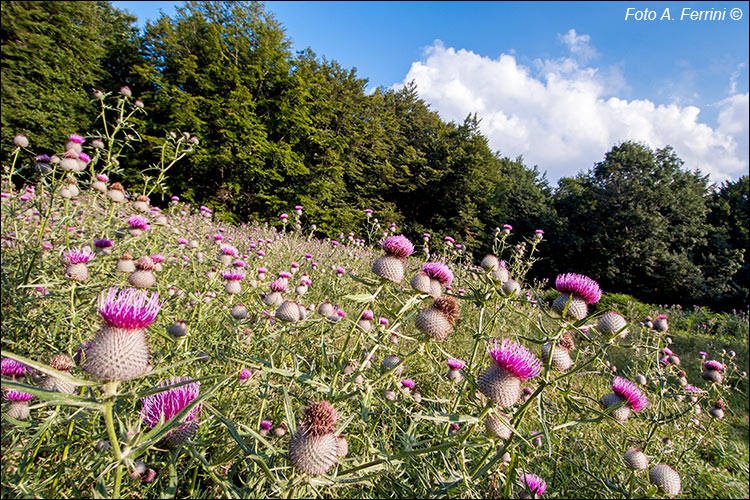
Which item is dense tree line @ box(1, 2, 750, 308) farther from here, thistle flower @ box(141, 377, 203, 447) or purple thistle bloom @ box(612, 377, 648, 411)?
purple thistle bloom @ box(612, 377, 648, 411)

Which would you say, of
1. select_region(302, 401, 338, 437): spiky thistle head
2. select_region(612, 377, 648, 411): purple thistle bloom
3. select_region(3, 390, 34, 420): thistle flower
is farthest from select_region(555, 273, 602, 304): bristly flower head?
select_region(3, 390, 34, 420): thistle flower

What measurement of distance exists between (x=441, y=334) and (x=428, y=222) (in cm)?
2548

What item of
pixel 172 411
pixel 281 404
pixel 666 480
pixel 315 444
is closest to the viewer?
pixel 315 444

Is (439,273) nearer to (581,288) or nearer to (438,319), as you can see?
(438,319)

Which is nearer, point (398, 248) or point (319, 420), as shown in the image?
point (319, 420)

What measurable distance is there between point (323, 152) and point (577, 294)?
19.8 m

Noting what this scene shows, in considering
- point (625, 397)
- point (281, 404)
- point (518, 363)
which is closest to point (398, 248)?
point (518, 363)

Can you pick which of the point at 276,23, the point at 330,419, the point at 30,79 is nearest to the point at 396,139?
the point at 276,23

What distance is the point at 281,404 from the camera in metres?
2.35

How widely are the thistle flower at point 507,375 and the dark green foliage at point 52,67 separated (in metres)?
19.1

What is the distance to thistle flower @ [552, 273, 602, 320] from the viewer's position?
77.6 inches

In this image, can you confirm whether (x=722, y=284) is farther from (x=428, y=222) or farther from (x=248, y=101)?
(x=248, y=101)

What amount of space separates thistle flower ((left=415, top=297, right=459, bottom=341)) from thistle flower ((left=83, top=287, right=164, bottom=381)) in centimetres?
122

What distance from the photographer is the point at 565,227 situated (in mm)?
25172
